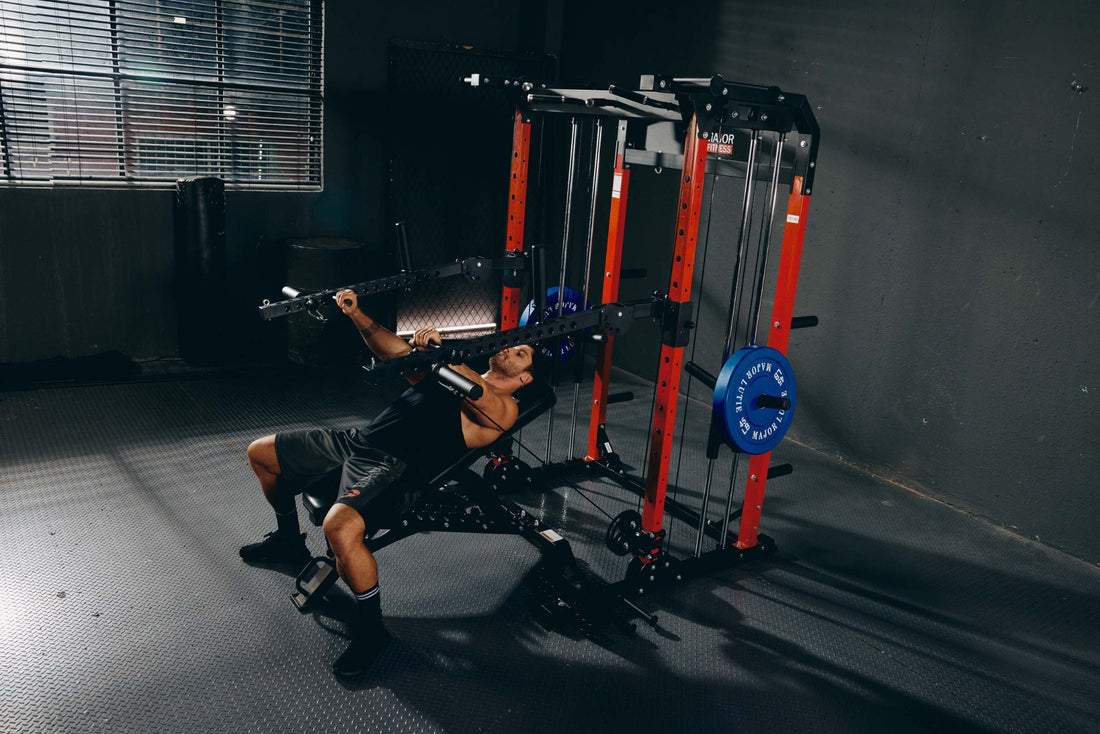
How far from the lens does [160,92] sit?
4.64m

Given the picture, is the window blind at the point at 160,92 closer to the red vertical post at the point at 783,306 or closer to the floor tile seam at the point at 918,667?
the red vertical post at the point at 783,306

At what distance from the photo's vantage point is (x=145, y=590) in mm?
2723

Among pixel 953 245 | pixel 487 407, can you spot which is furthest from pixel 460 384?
pixel 953 245

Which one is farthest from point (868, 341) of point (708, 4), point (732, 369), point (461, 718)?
point (461, 718)

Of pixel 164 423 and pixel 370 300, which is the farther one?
pixel 370 300

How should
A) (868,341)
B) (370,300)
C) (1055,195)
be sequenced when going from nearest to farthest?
1. (1055,195)
2. (868,341)
3. (370,300)

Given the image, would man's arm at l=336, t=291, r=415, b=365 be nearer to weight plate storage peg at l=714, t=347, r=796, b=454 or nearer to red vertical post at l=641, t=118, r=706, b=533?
red vertical post at l=641, t=118, r=706, b=533

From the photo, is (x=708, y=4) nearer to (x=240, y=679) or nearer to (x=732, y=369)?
(x=732, y=369)

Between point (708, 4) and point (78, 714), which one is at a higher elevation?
point (708, 4)

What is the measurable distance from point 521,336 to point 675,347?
0.50m

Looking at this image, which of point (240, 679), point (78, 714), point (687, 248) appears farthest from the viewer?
point (687, 248)

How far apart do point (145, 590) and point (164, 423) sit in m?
1.58

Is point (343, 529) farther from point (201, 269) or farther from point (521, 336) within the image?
point (201, 269)

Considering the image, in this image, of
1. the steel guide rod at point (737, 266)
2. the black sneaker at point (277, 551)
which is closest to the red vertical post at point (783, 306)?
the steel guide rod at point (737, 266)
